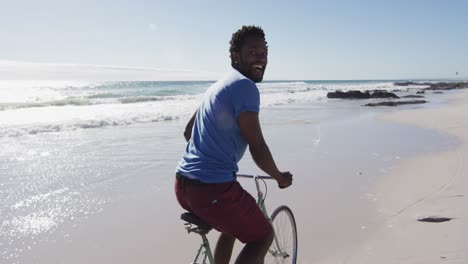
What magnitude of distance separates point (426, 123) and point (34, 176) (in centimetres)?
1220

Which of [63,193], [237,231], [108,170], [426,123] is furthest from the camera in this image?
[426,123]

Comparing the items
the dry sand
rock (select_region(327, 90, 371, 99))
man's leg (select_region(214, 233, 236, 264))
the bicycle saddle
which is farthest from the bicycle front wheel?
rock (select_region(327, 90, 371, 99))

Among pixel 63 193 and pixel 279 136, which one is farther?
pixel 279 136

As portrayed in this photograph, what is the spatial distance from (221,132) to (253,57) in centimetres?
47

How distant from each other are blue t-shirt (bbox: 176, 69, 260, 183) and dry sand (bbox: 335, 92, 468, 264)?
7.21 ft

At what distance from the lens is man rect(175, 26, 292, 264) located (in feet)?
6.75

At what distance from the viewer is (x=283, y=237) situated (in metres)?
3.46

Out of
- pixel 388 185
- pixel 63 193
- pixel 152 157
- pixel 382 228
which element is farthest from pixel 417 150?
pixel 63 193

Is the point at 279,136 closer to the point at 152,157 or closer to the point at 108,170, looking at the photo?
the point at 152,157

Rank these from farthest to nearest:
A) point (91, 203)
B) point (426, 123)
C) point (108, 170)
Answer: point (426, 123)
point (108, 170)
point (91, 203)

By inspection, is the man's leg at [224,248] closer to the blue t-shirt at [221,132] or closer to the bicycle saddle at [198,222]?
the bicycle saddle at [198,222]

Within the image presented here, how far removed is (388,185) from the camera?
6070 mm

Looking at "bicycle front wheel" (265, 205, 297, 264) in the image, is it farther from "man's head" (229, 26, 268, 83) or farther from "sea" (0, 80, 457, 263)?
"sea" (0, 80, 457, 263)

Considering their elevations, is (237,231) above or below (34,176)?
above
